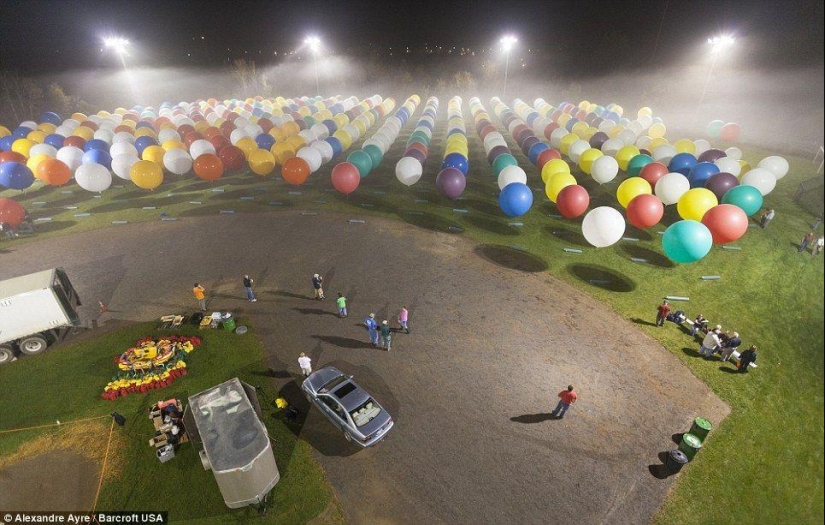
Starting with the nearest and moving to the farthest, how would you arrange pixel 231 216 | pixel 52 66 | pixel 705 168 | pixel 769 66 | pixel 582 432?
pixel 582 432, pixel 705 168, pixel 231 216, pixel 769 66, pixel 52 66

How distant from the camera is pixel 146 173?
2614 centimetres

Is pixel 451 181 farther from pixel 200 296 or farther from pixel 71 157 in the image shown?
pixel 71 157

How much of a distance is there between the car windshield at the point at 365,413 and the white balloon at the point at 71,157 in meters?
31.0

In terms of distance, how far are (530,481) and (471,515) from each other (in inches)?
71.1

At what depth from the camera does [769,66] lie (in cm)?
4641

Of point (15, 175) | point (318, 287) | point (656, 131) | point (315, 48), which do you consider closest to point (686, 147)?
point (656, 131)

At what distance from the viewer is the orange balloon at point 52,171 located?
86.1 feet

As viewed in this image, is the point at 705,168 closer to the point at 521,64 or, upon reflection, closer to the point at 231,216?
the point at 231,216

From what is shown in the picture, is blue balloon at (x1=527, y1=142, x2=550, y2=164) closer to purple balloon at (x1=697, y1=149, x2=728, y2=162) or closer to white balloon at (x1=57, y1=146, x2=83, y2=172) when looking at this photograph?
purple balloon at (x1=697, y1=149, x2=728, y2=162)

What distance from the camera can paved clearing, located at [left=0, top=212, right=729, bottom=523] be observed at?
32.1 ft

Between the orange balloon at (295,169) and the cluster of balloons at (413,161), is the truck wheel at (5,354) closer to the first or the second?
the orange balloon at (295,169)

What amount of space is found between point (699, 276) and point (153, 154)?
35.2 metres

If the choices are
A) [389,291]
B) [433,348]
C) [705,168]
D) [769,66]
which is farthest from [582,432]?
[769,66]

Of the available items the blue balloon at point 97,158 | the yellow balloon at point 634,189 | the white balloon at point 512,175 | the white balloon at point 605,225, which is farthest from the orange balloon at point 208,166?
the yellow balloon at point 634,189
